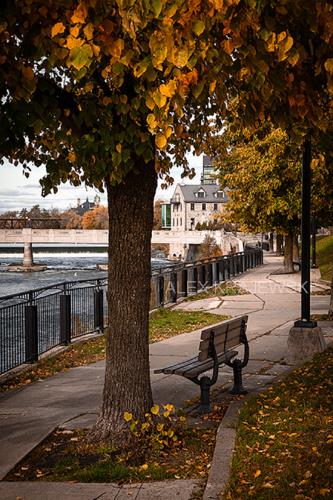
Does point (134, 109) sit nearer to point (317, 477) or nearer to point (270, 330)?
point (317, 477)

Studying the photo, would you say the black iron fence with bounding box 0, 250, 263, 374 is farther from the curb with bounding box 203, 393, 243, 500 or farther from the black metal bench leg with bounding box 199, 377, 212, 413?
the curb with bounding box 203, 393, 243, 500

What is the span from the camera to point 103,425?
6.21m

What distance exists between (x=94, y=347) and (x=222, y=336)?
5307mm

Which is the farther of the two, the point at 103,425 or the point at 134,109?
the point at 103,425

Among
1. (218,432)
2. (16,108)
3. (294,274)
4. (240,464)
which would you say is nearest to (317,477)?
(240,464)

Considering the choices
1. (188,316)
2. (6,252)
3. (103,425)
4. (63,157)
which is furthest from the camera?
(6,252)

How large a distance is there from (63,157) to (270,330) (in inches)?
297

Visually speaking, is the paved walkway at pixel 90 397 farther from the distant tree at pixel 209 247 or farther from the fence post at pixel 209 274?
the distant tree at pixel 209 247

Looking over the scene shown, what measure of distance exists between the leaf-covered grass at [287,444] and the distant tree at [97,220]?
451 feet

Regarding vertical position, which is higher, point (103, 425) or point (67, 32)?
point (67, 32)

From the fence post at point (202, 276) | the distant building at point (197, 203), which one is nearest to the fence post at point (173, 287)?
the fence post at point (202, 276)

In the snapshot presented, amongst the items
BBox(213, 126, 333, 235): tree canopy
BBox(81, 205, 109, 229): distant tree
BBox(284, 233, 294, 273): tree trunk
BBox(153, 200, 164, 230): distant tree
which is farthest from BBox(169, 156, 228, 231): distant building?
BBox(213, 126, 333, 235): tree canopy

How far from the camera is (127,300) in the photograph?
20.2 feet

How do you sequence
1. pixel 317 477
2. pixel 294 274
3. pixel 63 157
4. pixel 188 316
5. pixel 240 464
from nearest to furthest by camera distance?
pixel 317 477, pixel 240 464, pixel 63 157, pixel 188 316, pixel 294 274
